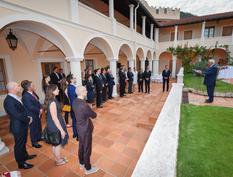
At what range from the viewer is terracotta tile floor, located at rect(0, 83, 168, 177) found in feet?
9.35

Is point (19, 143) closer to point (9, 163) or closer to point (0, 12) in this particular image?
point (9, 163)

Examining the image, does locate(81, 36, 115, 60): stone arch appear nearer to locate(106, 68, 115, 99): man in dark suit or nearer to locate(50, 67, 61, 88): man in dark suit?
locate(106, 68, 115, 99): man in dark suit

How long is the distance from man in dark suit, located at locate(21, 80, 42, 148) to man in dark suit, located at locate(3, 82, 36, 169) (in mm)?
457

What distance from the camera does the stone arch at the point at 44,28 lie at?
12.4 feet

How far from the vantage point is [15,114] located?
2627mm

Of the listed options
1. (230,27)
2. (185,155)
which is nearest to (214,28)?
(230,27)

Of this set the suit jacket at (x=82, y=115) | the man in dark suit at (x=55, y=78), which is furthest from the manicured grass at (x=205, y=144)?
the man in dark suit at (x=55, y=78)

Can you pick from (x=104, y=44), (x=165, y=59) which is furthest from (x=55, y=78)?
(x=165, y=59)

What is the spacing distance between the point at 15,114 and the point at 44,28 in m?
3.27

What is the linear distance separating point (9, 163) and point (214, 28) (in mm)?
23293

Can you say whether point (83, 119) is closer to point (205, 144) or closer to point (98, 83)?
point (205, 144)

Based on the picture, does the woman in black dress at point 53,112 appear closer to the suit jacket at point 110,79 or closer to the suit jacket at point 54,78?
the suit jacket at point 54,78

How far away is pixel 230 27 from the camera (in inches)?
696

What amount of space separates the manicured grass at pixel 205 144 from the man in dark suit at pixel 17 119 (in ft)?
9.59
